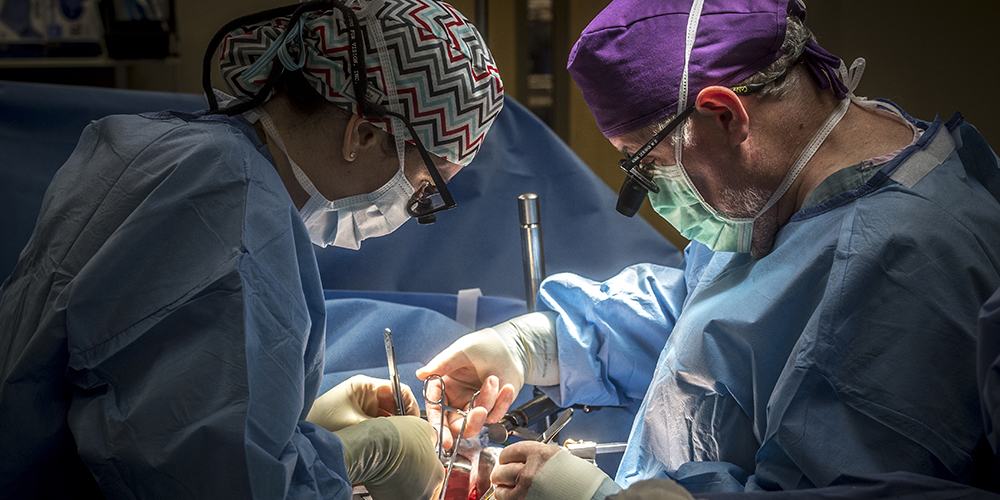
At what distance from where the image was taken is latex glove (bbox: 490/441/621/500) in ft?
3.84

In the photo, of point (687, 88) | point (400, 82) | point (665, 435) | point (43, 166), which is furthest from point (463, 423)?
point (43, 166)

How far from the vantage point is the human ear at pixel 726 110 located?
1.34 meters

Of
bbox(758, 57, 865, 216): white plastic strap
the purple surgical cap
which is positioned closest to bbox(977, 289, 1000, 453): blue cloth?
bbox(758, 57, 865, 216): white plastic strap

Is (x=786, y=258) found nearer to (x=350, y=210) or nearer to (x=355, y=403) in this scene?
(x=350, y=210)

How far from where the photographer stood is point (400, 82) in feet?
4.15

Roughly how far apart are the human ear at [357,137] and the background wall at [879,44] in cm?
151

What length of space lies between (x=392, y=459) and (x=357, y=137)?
0.63 meters

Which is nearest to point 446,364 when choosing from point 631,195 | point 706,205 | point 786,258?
point 631,195

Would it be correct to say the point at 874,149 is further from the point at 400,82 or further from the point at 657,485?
the point at 400,82

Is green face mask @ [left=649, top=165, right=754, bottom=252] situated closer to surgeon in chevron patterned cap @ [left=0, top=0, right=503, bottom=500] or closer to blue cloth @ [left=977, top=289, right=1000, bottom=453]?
surgeon in chevron patterned cap @ [left=0, top=0, right=503, bottom=500]

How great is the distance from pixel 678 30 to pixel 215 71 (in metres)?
2.11

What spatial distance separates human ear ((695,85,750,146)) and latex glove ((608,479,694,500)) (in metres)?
0.72

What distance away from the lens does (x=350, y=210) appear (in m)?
1.39

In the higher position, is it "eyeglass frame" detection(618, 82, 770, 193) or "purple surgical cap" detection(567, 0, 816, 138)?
"purple surgical cap" detection(567, 0, 816, 138)
